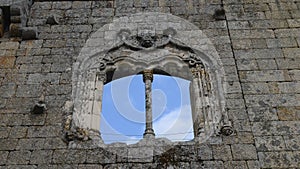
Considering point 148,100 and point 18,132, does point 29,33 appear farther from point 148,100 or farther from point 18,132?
point 148,100

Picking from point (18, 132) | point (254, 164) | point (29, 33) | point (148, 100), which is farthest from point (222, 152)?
point (29, 33)

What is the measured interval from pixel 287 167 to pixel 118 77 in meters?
2.56

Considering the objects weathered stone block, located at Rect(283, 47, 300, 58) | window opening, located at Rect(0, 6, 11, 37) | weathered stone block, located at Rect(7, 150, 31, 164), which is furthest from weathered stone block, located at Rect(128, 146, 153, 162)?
window opening, located at Rect(0, 6, 11, 37)

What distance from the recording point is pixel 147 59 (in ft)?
18.1

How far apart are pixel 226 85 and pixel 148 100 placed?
1.03 metres

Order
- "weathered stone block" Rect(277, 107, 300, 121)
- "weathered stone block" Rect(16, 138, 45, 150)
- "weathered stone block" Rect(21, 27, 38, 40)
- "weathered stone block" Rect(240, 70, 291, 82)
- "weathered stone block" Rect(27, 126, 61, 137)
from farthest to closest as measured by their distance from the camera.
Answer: "weathered stone block" Rect(21, 27, 38, 40)
"weathered stone block" Rect(240, 70, 291, 82)
"weathered stone block" Rect(277, 107, 300, 121)
"weathered stone block" Rect(27, 126, 61, 137)
"weathered stone block" Rect(16, 138, 45, 150)

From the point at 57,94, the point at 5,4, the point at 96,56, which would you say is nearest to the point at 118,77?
the point at 96,56

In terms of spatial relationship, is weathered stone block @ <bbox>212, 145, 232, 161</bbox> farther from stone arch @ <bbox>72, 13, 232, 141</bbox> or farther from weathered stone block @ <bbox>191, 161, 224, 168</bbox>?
stone arch @ <bbox>72, 13, 232, 141</bbox>

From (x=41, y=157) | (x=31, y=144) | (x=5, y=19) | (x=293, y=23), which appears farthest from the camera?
(x=5, y=19)

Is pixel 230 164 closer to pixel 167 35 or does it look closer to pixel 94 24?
pixel 167 35

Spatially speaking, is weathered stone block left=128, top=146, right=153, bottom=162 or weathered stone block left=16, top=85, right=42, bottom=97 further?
weathered stone block left=16, top=85, right=42, bottom=97

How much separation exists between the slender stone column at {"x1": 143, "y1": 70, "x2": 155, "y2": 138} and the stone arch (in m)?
0.17

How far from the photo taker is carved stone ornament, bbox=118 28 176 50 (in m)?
5.68

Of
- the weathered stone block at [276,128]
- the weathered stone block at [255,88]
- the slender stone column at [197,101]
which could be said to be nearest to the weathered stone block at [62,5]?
the slender stone column at [197,101]
